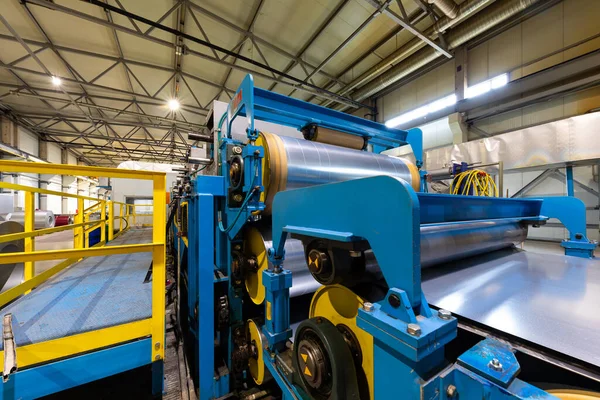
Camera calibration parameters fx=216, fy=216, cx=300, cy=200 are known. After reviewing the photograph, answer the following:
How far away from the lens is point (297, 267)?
4.49 feet

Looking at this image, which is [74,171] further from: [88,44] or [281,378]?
[88,44]

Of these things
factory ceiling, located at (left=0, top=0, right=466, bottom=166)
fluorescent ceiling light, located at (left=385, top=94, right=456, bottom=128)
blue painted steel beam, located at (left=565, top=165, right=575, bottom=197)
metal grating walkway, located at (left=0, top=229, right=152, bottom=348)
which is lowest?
metal grating walkway, located at (left=0, top=229, right=152, bottom=348)

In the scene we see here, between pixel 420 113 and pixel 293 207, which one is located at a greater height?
pixel 420 113

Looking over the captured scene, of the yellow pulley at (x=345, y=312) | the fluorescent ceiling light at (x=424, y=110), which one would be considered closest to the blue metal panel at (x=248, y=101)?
the yellow pulley at (x=345, y=312)

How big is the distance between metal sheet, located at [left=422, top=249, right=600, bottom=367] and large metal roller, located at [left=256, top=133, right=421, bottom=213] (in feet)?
2.40

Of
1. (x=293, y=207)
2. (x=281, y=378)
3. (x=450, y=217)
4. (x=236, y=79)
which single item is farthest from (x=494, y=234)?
(x=236, y=79)

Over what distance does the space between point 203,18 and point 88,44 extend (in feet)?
8.12

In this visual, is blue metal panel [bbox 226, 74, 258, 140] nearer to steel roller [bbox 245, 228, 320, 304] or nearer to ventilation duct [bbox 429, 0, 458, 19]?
steel roller [bbox 245, 228, 320, 304]

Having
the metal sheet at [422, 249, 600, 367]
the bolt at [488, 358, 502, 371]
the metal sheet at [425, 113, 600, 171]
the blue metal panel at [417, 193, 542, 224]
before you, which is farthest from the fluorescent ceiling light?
the bolt at [488, 358, 502, 371]

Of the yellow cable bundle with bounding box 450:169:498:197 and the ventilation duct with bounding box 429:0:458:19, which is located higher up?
the ventilation duct with bounding box 429:0:458:19

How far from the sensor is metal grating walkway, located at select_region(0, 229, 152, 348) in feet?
4.37

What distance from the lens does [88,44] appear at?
4.14 metres

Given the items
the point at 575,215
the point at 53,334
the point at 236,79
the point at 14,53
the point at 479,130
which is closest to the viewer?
the point at 53,334

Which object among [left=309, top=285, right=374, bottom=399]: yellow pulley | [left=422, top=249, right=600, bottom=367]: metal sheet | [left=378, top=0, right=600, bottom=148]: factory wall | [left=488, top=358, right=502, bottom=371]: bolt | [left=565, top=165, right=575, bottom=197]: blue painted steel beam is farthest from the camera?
[left=378, top=0, right=600, bottom=148]: factory wall
